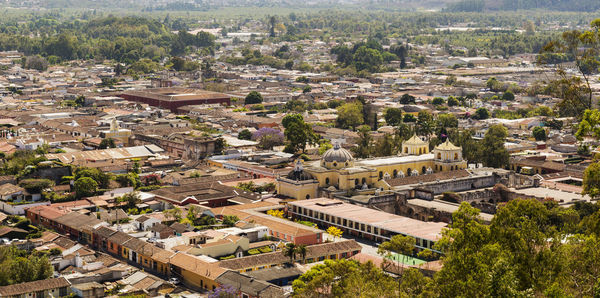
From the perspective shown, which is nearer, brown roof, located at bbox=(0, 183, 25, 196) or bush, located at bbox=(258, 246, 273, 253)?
bush, located at bbox=(258, 246, 273, 253)

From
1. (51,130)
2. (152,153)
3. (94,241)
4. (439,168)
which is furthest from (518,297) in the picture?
(51,130)

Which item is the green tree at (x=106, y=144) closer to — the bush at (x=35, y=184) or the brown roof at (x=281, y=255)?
the bush at (x=35, y=184)

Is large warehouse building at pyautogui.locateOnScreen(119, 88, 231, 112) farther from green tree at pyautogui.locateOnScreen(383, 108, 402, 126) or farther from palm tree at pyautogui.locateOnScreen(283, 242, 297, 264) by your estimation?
palm tree at pyautogui.locateOnScreen(283, 242, 297, 264)

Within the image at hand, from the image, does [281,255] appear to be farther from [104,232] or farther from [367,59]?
[367,59]

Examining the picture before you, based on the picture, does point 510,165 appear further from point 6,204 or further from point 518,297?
point 518,297

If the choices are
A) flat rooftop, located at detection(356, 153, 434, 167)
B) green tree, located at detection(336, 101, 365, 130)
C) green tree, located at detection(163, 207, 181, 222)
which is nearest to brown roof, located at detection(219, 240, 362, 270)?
green tree, located at detection(163, 207, 181, 222)

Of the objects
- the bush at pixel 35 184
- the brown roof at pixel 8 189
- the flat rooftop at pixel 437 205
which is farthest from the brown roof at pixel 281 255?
the brown roof at pixel 8 189

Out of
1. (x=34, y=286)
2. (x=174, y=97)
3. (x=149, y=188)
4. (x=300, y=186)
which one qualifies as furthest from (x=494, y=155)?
(x=174, y=97)
